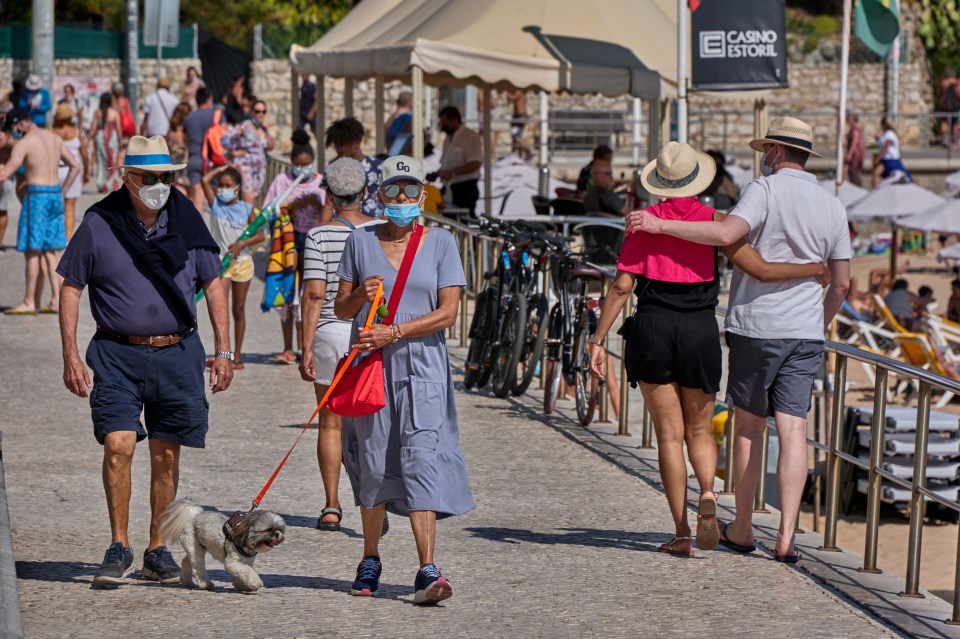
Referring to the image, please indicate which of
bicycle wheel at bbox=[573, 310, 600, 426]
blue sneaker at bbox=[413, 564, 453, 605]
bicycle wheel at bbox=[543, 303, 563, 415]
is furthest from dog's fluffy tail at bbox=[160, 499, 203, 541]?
bicycle wheel at bbox=[543, 303, 563, 415]

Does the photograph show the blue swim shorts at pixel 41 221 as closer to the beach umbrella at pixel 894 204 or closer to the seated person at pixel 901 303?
the seated person at pixel 901 303

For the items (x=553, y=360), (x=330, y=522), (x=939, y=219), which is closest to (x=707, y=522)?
(x=330, y=522)

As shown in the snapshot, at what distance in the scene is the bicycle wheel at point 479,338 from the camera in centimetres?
1172

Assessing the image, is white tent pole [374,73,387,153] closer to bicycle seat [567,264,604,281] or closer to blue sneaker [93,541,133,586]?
bicycle seat [567,264,604,281]

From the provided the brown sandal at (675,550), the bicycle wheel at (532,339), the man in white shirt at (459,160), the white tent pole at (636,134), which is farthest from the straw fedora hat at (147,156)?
the white tent pole at (636,134)

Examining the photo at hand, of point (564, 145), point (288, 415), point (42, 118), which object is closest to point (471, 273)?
point (288, 415)

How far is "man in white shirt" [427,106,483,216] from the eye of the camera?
58.2 feet

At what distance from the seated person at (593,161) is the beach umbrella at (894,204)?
550 centimetres

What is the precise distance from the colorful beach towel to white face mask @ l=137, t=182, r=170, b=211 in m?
5.70

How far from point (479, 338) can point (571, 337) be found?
0.87m

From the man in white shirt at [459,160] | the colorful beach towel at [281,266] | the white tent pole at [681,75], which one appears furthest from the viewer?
the man in white shirt at [459,160]

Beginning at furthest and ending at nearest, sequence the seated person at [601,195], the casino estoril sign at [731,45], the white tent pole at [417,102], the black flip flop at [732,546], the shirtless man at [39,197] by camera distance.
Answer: the seated person at [601,195] < the white tent pole at [417,102] < the casino estoril sign at [731,45] < the shirtless man at [39,197] < the black flip flop at [732,546]

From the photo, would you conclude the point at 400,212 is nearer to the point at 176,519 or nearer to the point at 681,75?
the point at 176,519

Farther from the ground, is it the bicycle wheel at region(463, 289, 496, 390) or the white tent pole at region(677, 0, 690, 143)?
the white tent pole at region(677, 0, 690, 143)
